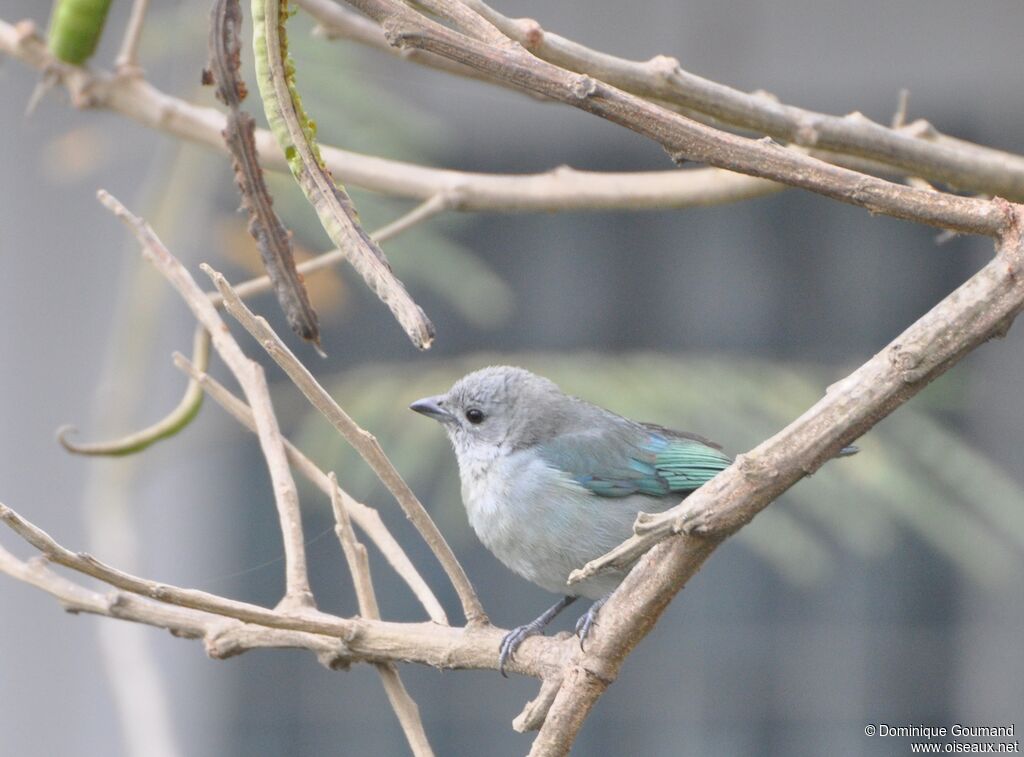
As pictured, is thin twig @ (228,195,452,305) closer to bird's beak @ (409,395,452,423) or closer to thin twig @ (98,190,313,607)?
thin twig @ (98,190,313,607)

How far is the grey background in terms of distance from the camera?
5.89m

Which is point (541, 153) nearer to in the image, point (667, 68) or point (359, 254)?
point (667, 68)

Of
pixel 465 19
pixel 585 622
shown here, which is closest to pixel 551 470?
pixel 585 622

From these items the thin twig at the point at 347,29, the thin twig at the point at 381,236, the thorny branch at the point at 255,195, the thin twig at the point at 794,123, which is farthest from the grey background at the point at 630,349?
the thorny branch at the point at 255,195

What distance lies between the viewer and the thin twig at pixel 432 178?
2510mm

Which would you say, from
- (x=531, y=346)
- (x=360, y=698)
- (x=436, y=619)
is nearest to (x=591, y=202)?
(x=436, y=619)

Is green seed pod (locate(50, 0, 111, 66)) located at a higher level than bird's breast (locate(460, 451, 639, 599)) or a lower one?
higher

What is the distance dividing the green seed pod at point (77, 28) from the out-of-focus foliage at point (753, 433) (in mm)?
1142

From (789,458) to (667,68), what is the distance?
89 cm

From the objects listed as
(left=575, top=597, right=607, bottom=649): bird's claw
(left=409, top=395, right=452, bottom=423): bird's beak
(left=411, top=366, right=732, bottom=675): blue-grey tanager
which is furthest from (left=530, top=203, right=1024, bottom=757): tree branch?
(left=409, top=395, right=452, bottom=423): bird's beak

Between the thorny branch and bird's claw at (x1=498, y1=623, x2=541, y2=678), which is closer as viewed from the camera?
the thorny branch

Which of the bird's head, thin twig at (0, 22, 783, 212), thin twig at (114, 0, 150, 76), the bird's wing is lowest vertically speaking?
the bird's wing

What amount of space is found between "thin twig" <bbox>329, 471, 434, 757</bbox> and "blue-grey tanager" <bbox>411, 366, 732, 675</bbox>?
0.43m

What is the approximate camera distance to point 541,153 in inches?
234
